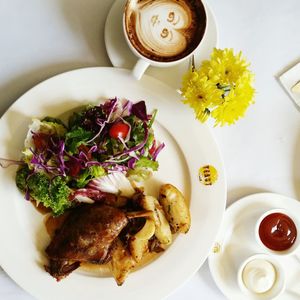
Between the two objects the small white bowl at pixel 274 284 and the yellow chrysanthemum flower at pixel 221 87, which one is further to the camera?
the small white bowl at pixel 274 284

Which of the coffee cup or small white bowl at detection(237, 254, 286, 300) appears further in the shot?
small white bowl at detection(237, 254, 286, 300)

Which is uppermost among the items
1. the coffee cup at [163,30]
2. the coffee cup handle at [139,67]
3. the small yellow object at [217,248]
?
the coffee cup at [163,30]

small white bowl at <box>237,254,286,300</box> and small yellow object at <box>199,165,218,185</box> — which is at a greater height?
small yellow object at <box>199,165,218,185</box>

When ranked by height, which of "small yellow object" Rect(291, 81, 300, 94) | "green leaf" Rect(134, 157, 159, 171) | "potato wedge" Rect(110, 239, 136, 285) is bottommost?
"potato wedge" Rect(110, 239, 136, 285)

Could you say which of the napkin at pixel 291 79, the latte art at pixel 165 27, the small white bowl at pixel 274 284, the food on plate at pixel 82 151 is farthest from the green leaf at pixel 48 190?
the napkin at pixel 291 79

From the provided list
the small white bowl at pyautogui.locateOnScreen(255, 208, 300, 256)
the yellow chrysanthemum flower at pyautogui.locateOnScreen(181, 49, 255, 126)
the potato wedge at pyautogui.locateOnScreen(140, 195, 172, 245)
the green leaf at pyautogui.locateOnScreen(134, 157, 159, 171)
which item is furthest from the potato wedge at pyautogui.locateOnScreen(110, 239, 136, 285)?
the yellow chrysanthemum flower at pyautogui.locateOnScreen(181, 49, 255, 126)

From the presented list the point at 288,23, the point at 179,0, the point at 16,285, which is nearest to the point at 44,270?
the point at 16,285

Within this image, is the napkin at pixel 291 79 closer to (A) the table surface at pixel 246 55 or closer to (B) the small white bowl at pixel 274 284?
(A) the table surface at pixel 246 55

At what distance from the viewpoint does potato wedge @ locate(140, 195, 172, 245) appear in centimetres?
217

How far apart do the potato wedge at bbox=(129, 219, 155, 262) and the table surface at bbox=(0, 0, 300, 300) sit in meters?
0.41

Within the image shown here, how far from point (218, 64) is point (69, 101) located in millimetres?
700

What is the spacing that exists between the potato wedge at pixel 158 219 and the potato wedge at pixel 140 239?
0.04 meters

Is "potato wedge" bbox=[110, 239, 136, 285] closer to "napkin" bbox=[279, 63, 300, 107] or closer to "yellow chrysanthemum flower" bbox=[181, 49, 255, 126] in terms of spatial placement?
"yellow chrysanthemum flower" bbox=[181, 49, 255, 126]

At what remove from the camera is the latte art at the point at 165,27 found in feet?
6.91
